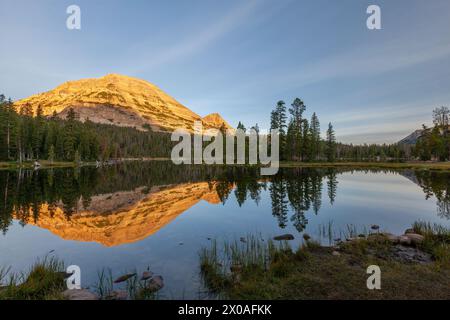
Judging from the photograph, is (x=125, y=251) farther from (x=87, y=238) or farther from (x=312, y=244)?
(x=312, y=244)

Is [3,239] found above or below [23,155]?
below

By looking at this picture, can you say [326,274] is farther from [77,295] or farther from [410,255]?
[77,295]

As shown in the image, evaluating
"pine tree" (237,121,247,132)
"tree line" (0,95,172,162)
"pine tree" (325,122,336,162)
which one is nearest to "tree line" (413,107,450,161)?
"pine tree" (325,122,336,162)

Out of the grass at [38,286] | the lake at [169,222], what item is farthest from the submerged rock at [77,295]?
the lake at [169,222]

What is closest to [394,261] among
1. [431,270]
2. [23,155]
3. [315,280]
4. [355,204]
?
[431,270]

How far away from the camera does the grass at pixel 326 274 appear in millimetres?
8992

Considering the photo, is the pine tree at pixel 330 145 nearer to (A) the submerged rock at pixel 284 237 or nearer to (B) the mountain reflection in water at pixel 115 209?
(B) the mountain reflection in water at pixel 115 209

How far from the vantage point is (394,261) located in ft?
39.2

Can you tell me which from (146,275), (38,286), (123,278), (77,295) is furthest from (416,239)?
(38,286)

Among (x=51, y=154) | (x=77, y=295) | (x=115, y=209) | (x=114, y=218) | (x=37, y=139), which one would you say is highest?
(x=37, y=139)

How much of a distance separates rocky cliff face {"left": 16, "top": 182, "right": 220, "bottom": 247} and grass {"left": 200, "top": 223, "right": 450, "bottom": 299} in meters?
8.76

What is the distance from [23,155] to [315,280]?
108387mm

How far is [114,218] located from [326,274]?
20707mm

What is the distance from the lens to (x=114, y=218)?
24.2 meters
